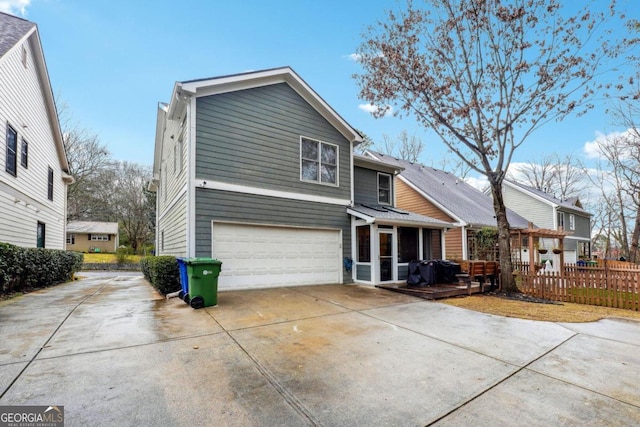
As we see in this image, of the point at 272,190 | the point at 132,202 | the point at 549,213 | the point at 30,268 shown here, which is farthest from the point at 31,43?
the point at 549,213

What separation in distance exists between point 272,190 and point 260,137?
62.5 inches

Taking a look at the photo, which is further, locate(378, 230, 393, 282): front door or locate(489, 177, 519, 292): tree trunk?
locate(378, 230, 393, 282): front door

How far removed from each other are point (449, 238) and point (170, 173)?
13.4m

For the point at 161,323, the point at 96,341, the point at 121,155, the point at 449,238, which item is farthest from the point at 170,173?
the point at 121,155

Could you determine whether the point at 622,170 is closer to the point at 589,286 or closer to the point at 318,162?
the point at 589,286

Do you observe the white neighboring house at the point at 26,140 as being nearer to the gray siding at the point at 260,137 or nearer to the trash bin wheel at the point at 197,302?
the gray siding at the point at 260,137

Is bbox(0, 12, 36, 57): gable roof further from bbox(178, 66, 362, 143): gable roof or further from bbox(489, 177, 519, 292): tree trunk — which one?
bbox(489, 177, 519, 292): tree trunk

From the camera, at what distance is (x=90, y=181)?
2488 centimetres

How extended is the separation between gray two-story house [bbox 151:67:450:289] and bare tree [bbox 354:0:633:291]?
7.96 ft

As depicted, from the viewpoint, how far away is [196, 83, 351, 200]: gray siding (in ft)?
27.4

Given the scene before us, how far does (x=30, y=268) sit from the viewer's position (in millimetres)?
9008

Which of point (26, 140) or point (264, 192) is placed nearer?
point (264, 192)

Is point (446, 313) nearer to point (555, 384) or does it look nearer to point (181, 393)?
point (555, 384)

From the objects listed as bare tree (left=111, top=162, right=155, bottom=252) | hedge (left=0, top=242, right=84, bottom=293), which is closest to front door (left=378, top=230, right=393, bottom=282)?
hedge (left=0, top=242, right=84, bottom=293)
